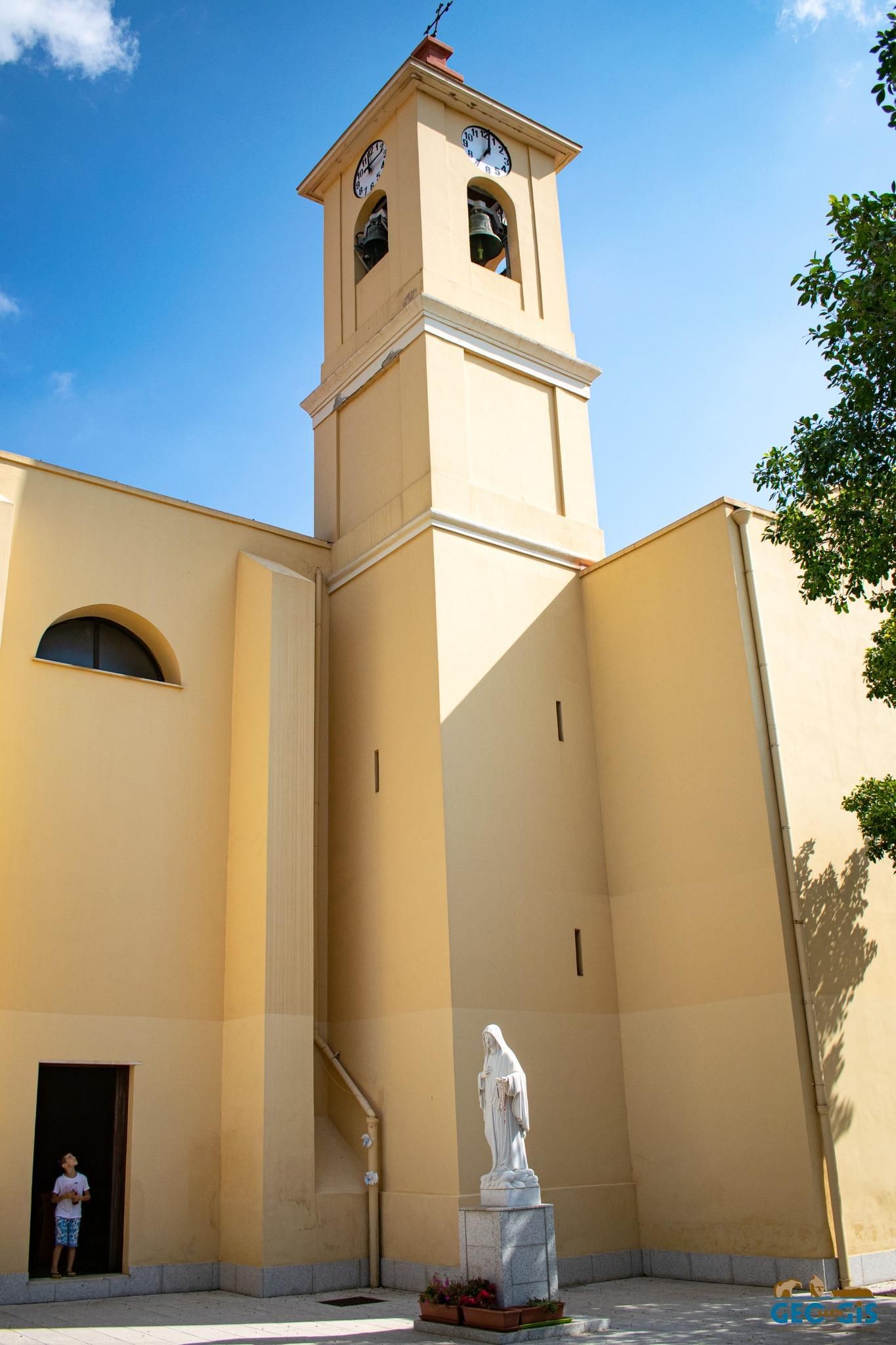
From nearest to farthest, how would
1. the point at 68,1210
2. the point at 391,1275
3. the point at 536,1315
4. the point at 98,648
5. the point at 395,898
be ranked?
the point at 536,1315 → the point at 68,1210 → the point at 391,1275 → the point at 395,898 → the point at 98,648

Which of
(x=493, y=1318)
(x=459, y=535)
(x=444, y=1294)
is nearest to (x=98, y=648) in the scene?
(x=459, y=535)

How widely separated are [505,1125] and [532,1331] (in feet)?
5.84

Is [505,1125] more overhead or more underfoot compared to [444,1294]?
more overhead

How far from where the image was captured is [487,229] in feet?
57.6

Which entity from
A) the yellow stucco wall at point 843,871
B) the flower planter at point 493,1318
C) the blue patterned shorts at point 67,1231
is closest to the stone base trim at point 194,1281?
the blue patterned shorts at point 67,1231

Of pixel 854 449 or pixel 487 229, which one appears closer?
pixel 854 449

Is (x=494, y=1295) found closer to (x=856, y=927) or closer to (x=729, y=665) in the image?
(x=856, y=927)

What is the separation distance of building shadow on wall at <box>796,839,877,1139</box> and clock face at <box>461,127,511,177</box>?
1157 cm

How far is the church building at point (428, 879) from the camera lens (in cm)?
1243

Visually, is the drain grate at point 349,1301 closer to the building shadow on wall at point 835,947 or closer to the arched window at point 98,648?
the building shadow on wall at point 835,947

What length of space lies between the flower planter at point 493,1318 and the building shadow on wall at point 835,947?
4.16 m

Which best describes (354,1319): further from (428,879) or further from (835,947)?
(835,947)

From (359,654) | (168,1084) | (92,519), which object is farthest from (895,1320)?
(92,519)

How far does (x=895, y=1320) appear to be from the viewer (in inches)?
392
